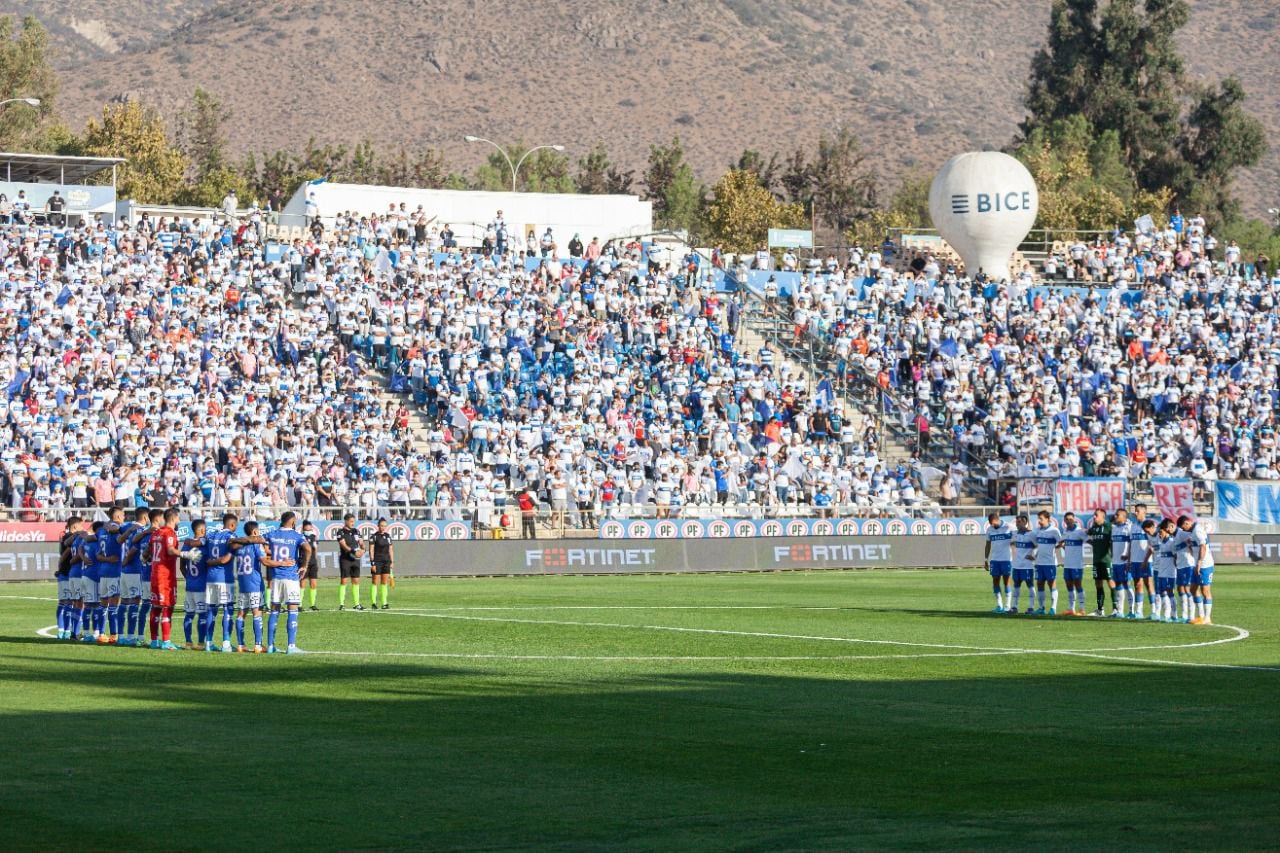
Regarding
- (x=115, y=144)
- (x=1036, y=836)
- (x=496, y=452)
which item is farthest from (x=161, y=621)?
(x=115, y=144)

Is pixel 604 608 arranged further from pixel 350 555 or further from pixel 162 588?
pixel 162 588

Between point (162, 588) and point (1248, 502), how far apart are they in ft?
127

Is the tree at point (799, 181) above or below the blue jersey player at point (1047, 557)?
above

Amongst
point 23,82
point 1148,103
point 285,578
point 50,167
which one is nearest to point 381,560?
point 285,578

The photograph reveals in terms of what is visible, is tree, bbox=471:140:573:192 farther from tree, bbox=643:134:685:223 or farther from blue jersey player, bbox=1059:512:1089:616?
blue jersey player, bbox=1059:512:1089:616

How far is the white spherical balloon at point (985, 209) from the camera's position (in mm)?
74250

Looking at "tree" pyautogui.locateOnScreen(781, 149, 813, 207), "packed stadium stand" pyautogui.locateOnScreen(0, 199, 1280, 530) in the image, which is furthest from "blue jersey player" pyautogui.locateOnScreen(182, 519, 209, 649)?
"tree" pyautogui.locateOnScreen(781, 149, 813, 207)

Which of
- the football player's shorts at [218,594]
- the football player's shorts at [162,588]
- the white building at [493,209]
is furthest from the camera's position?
the white building at [493,209]

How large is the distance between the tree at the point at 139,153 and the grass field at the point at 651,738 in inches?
3169

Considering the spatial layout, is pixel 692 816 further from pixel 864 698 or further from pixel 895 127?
pixel 895 127

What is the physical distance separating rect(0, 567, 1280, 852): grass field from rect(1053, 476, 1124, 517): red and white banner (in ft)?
74.9

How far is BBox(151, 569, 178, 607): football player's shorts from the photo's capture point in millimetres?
25663

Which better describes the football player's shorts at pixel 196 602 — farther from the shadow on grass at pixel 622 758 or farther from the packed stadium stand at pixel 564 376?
the packed stadium stand at pixel 564 376

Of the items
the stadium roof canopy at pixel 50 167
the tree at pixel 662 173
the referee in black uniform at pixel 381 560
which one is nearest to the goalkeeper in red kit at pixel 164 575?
the referee in black uniform at pixel 381 560
